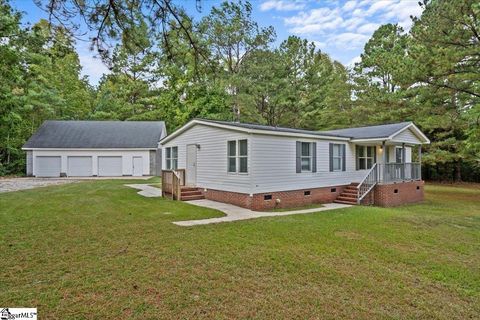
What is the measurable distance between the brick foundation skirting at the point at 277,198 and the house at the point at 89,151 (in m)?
14.5

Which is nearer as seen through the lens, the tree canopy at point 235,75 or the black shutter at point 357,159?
the tree canopy at point 235,75

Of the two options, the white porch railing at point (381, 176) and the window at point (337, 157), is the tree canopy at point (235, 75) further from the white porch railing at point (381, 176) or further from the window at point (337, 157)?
the window at point (337, 157)

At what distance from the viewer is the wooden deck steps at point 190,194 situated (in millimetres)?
12375

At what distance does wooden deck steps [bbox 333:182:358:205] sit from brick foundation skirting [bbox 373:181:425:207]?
93 centimetres

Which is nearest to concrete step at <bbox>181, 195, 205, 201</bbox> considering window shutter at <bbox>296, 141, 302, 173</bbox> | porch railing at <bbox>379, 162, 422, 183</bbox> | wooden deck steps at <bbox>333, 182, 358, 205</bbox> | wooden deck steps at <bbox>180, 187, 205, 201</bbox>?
wooden deck steps at <bbox>180, 187, 205, 201</bbox>

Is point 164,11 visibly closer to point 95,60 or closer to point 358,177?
point 95,60

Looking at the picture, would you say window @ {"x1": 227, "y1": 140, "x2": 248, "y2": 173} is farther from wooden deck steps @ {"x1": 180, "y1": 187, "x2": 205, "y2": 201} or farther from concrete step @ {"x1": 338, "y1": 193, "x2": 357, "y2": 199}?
concrete step @ {"x1": 338, "y1": 193, "x2": 357, "y2": 199}

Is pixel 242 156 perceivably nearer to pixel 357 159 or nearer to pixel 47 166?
pixel 357 159

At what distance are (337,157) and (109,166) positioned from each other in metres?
19.3

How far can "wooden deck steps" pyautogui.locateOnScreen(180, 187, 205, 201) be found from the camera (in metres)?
12.4

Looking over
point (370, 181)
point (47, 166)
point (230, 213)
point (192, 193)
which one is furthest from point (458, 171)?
point (47, 166)

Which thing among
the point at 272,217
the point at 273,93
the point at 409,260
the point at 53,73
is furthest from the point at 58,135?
the point at 409,260

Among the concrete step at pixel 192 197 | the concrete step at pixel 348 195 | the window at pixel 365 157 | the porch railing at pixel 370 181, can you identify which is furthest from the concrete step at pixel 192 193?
the window at pixel 365 157

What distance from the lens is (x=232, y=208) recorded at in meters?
10.5
